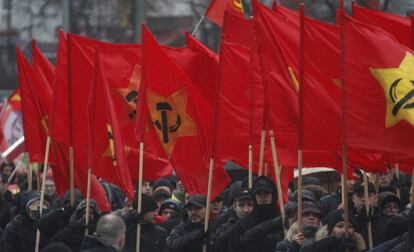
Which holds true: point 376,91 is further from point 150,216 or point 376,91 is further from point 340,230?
point 150,216

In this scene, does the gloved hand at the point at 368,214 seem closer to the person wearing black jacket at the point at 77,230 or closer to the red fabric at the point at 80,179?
the person wearing black jacket at the point at 77,230

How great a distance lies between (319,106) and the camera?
14555 millimetres

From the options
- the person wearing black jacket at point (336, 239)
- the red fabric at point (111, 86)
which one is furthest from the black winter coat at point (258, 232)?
the red fabric at point (111, 86)

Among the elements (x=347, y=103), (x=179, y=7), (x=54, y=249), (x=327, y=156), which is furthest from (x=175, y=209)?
(x=179, y=7)

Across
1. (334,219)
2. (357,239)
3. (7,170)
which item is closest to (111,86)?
(334,219)

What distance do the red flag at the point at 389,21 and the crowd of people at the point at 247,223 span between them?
1382 mm

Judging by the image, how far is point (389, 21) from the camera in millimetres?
15867

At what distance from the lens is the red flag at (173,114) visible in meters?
16.6

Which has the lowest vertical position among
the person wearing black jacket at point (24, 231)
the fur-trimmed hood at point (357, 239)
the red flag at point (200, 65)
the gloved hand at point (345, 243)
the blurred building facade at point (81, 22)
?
the blurred building facade at point (81, 22)

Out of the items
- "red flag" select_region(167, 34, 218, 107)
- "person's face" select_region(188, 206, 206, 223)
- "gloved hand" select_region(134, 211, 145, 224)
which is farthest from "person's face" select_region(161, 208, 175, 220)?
"gloved hand" select_region(134, 211, 145, 224)

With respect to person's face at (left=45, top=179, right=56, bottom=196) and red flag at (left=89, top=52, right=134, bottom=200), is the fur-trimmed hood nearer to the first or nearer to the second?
red flag at (left=89, top=52, right=134, bottom=200)

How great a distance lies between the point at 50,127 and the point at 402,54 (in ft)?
15.5

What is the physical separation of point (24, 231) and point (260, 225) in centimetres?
344

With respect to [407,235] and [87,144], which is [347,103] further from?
[87,144]
